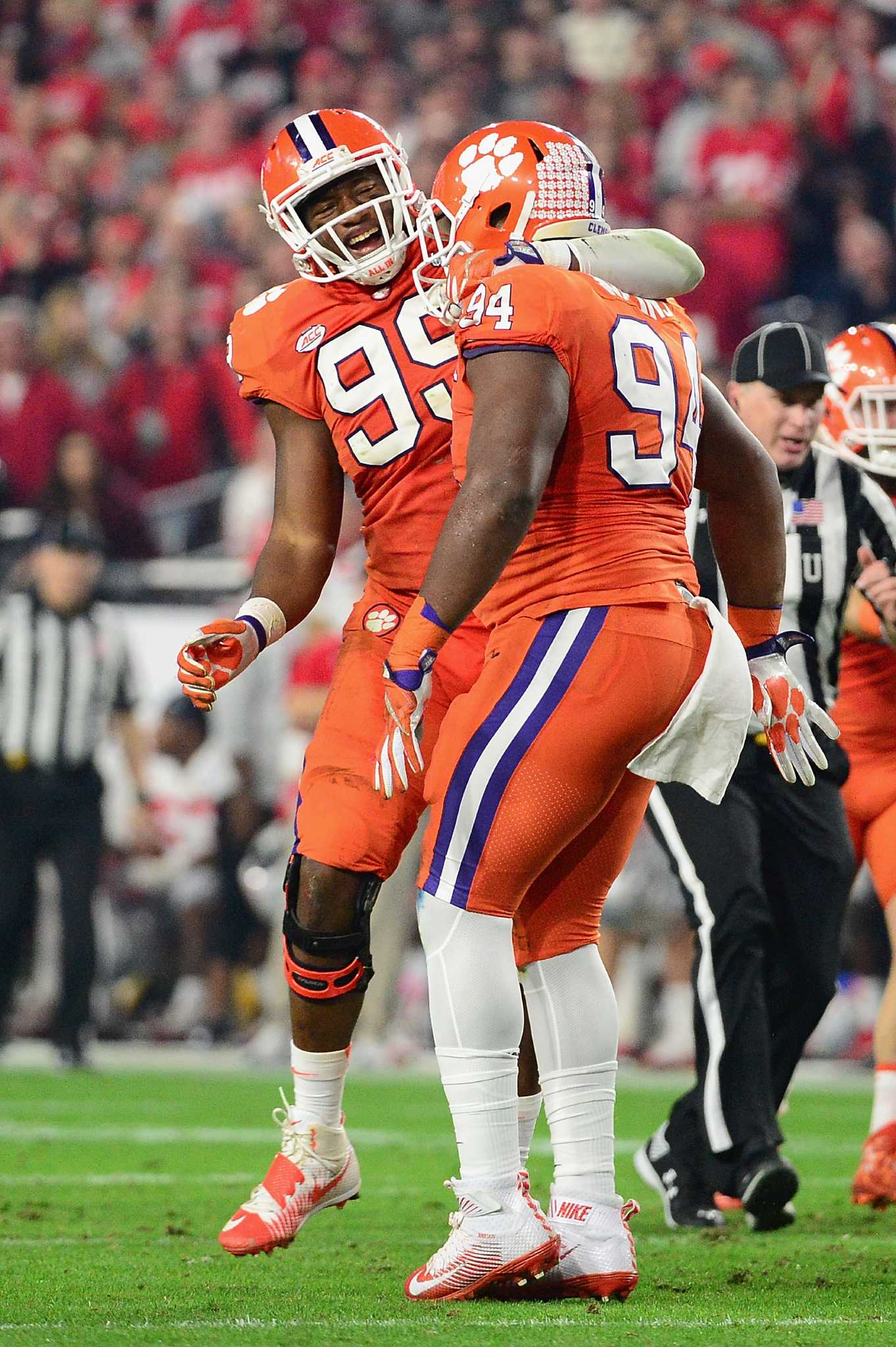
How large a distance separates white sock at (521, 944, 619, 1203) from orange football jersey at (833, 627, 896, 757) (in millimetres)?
1805

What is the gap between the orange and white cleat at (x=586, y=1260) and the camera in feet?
9.23

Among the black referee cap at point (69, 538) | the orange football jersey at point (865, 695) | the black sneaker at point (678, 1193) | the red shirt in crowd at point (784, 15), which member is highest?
the red shirt in crowd at point (784, 15)

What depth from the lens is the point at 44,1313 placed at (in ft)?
8.64

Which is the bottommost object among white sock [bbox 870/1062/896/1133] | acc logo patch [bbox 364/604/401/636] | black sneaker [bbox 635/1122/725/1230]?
black sneaker [bbox 635/1122/725/1230]

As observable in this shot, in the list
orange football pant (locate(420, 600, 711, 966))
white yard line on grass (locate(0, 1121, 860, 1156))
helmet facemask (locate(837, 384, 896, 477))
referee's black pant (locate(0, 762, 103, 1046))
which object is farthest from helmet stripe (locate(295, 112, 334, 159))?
referee's black pant (locate(0, 762, 103, 1046))

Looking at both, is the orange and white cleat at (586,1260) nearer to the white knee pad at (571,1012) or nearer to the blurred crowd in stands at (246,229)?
the white knee pad at (571,1012)

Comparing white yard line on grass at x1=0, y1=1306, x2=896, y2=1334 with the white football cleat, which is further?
the white football cleat

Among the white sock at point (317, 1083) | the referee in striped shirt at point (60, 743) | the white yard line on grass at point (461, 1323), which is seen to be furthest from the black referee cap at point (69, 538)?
the white yard line on grass at point (461, 1323)

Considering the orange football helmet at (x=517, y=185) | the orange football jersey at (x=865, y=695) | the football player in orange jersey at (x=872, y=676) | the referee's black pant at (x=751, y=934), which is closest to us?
the orange football helmet at (x=517, y=185)

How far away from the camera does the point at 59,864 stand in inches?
297

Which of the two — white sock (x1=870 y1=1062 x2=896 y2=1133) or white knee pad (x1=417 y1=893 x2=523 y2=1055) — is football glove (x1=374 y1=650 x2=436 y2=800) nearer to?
white knee pad (x1=417 y1=893 x2=523 y2=1055)

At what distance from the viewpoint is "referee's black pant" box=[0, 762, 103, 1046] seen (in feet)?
24.4

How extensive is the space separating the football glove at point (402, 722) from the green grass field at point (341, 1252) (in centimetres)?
76

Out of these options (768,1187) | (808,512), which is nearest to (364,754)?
(768,1187)
